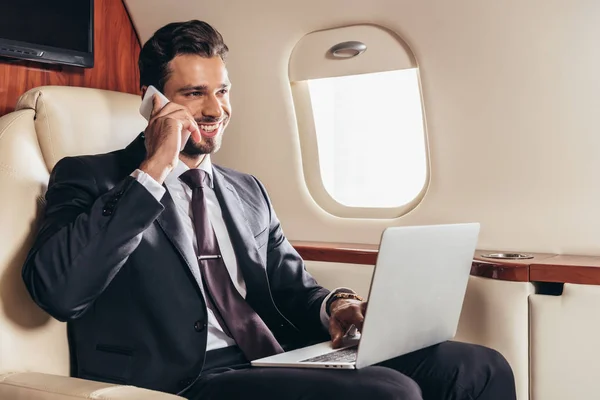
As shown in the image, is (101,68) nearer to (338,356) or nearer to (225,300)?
(225,300)

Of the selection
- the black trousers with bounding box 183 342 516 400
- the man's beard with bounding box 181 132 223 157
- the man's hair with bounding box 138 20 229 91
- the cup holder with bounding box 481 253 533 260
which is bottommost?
the black trousers with bounding box 183 342 516 400

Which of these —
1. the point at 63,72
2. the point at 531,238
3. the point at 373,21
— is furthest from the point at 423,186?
the point at 63,72

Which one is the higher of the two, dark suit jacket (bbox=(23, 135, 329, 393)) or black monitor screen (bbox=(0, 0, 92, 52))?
black monitor screen (bbox=(0, 0, 92, 52))

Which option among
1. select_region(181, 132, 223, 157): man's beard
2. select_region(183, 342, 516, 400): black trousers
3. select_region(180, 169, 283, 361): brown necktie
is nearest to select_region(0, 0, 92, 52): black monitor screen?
select_region(181, 132, 223, 157): man's beard

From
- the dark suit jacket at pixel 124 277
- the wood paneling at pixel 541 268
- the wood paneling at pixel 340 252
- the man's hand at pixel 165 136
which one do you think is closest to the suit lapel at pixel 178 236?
the dark suit jacket at pixel 124 277

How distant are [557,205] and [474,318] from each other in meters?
0.41

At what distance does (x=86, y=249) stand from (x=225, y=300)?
1.34 feet

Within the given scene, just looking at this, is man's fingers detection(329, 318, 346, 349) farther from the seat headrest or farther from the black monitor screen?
the black monitor screen

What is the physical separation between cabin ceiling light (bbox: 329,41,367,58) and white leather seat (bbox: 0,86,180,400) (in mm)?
766

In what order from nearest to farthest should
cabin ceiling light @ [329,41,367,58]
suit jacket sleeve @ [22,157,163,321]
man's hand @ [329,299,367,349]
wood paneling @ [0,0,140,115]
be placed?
suit jacket sleeve @ [22,157,163,321] < man's hand @ [329,299,367,349] < wood paneling @ [0,0,140,115] < cabin ceiling light @ [329,41,367,58]

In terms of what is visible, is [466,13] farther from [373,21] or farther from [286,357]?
[286,357]

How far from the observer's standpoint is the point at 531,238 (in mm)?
2242

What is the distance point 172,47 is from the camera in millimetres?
1986

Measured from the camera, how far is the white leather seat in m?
1.52
